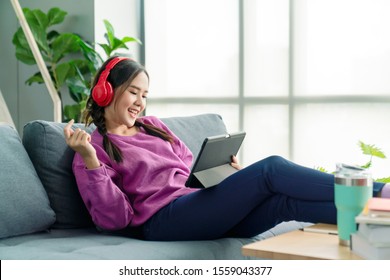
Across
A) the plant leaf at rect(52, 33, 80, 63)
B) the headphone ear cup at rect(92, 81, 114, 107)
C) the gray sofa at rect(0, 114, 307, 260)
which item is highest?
the plant leaf at rect(52, 33, 80, 63)

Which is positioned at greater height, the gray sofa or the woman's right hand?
the woman's right hand

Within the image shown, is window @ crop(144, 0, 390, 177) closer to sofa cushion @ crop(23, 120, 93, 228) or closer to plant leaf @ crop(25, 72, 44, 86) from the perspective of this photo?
plant leaf @ crop(25, 72, 44, 86)

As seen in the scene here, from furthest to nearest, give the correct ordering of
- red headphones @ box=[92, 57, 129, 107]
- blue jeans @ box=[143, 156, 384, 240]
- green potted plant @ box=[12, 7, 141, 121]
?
green potted plant @ box=[12, 7, 141, 121], red headphones @ box=[92, 57, 129, 107], blue jeans @ box=[143, 156, 384, 240]

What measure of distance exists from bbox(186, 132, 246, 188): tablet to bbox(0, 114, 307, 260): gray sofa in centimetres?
21

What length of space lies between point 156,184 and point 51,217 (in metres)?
0.37

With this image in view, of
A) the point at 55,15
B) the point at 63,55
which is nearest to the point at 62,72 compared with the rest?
the point at 63,55

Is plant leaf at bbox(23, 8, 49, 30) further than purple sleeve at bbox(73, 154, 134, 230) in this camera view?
Yes

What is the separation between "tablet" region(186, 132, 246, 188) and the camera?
2.01 meters

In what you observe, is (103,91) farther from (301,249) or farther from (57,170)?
(301,249)

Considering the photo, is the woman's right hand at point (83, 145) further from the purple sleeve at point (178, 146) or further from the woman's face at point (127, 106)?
the purple sleeve at point (178, 146)

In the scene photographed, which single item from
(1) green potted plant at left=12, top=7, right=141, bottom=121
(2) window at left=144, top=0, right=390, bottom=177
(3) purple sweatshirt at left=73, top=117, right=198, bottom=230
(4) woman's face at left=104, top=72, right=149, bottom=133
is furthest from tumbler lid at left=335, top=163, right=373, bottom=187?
(1) green potted plant at left=12, top=7, right=141, bottom=121

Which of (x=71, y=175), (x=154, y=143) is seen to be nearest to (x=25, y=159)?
(x=71, y=175)

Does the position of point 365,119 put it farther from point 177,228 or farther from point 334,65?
point 177,228

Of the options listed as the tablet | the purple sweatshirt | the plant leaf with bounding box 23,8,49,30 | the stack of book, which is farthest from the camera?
the plant leaf with bounding box 23,8,49,30
